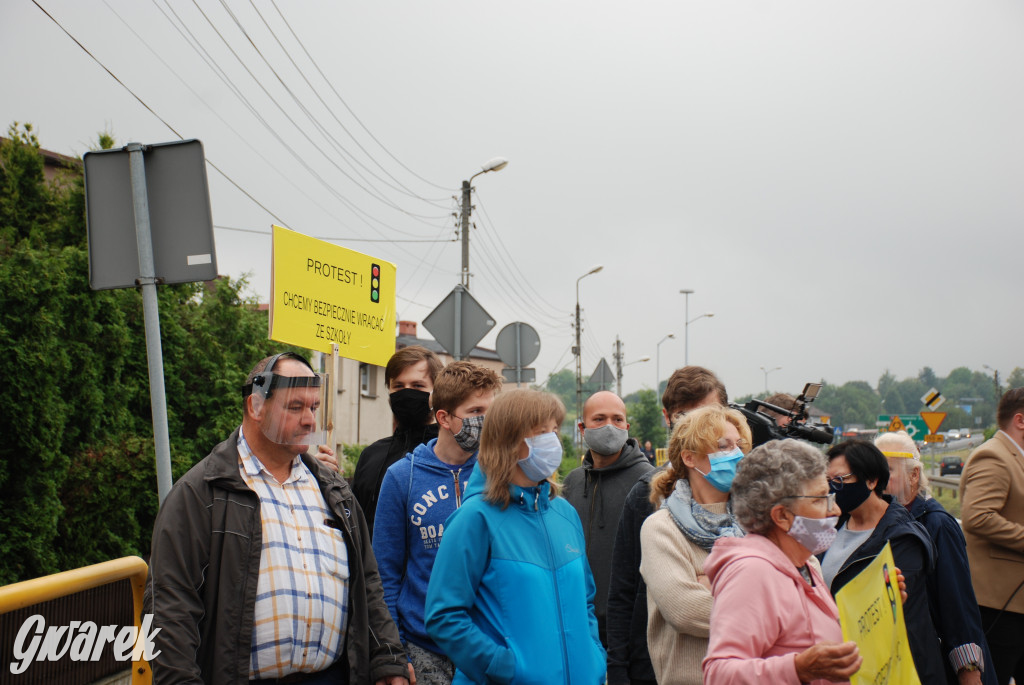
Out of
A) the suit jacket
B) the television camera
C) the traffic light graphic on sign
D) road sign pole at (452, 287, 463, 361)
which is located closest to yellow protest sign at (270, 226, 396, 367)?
the traffic light graphic on sign

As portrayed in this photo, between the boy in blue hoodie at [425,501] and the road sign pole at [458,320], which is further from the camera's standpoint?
the road sign pole at [458,320]

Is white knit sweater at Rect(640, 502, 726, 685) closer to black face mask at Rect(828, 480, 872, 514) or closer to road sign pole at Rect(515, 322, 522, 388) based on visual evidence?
black face mask at Rect(828, 480, 872, 514)

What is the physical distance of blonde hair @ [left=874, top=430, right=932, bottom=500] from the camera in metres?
4.69

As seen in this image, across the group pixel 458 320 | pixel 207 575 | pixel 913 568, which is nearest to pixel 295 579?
pixel 207 575

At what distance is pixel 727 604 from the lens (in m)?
2.37

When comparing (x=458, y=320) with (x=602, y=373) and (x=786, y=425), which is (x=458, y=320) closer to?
(x=786, y=425)

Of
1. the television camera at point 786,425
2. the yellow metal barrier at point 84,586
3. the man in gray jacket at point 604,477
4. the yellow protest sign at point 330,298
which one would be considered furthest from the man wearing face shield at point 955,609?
the yellow protest sign at point 330,298

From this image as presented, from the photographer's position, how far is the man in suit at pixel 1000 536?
4.96 m

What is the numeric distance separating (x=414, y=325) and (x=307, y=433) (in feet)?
157

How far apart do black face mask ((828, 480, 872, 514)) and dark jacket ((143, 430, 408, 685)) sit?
280cm

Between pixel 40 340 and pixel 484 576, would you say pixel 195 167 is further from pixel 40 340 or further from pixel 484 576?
pixel 40 340

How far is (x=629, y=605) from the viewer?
3.78m

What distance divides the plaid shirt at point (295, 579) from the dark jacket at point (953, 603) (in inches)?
110

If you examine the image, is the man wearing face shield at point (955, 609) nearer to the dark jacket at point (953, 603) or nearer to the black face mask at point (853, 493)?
the dark jacket at point (953, 603)
